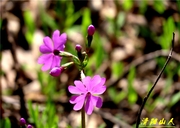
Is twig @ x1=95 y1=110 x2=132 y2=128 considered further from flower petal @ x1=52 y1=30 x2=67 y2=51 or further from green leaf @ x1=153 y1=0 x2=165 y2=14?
green leaf @ x1=153 y1=0 x2=165 y2=14

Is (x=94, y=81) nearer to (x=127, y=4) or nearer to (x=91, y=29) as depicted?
(x=91, y=29)

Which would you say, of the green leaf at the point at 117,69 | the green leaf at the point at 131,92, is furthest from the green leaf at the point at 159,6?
the green leaf at the point at 131,92

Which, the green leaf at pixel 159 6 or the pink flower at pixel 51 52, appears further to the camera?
the green leaf at pixel 159 6

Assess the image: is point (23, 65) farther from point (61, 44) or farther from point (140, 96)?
point (61, 44)

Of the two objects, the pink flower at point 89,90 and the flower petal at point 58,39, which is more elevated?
the flower petal at point 58,39

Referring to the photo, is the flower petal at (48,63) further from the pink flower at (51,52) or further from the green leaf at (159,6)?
the green leaf at (159,6)

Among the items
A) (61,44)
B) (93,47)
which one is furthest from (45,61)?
(93,47)

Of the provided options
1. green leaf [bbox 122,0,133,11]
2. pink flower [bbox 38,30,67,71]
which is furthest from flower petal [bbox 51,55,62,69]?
green leaf [bbox 122,0,133,11]
